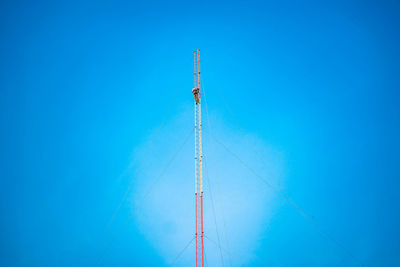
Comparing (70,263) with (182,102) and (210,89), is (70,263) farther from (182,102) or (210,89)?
(210,89)

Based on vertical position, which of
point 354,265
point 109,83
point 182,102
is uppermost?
point 109,83

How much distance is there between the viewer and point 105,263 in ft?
24.3

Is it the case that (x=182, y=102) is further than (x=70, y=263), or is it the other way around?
(x=182, y=102)

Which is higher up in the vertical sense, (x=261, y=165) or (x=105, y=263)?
(x=261, y=165)

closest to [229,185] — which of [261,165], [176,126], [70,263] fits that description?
[261,165]

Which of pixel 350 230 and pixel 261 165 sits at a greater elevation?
pixel 261 165

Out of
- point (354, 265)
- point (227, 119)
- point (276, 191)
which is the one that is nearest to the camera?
point (354, 265)

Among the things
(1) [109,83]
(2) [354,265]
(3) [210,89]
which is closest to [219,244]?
(2) [354,265]

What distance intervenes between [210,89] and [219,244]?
16.2 feet

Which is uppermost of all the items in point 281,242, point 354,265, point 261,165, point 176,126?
point 176,126

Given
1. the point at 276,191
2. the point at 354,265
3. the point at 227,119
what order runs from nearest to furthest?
the point at 354,265
the point at 276,191
the point at 227,119

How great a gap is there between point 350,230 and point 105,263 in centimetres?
723

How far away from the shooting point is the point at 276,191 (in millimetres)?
7699

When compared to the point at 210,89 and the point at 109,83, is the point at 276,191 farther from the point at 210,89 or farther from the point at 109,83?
the point at 109,83
